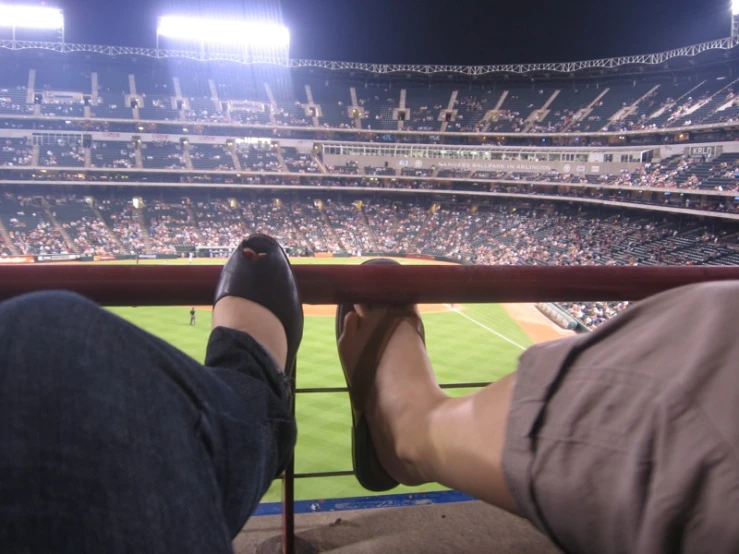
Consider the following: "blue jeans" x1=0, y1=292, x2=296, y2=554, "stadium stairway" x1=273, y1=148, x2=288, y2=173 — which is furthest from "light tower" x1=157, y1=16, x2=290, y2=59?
"blue jeans" x1=0, y1=292, x2=296, y2=554

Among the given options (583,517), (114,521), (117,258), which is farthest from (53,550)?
(117,258)

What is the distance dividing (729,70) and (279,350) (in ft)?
109

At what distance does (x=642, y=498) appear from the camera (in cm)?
48

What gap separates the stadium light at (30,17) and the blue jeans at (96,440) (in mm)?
40337

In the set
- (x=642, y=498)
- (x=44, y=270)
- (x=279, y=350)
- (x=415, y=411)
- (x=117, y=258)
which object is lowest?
Result: (x=117, y=258)

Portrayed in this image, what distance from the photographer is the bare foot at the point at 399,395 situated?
110cm

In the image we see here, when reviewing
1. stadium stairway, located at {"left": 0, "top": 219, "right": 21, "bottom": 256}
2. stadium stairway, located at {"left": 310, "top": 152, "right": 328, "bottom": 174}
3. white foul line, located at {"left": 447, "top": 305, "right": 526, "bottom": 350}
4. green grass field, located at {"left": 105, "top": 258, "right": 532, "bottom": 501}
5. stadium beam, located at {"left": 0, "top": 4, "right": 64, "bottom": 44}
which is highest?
stadium beam, located at {"left": 0, "top": 4, "right": 64, "bottom": 44}

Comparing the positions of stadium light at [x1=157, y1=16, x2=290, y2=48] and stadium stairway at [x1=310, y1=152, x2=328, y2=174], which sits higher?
stadium light at [x1=157, y1=16, x2=290, y2=48]

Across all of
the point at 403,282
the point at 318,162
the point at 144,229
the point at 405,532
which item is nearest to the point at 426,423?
the point at 403,282

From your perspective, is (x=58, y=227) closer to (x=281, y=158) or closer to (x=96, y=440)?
(x=281, y=158)

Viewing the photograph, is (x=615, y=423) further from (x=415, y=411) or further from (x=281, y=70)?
(x=281, y=70)

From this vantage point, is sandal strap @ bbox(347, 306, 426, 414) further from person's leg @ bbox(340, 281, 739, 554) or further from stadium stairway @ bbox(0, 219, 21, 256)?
stadium stairway @ bbox(0, 219, 21, 256)

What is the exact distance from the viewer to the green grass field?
6.37m

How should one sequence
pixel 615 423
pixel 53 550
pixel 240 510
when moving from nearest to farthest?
pixel 53 550 < pixel 615 423 < pixel 240 510
